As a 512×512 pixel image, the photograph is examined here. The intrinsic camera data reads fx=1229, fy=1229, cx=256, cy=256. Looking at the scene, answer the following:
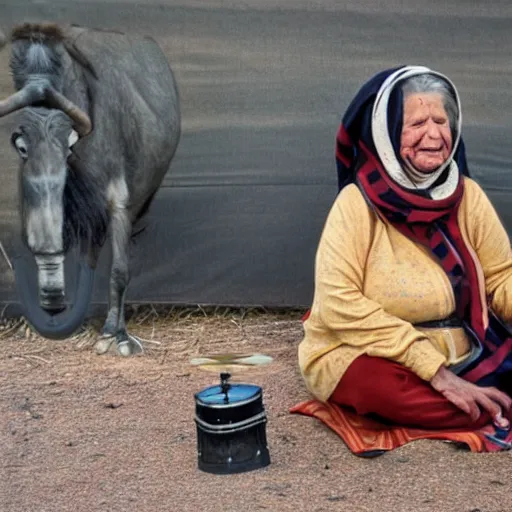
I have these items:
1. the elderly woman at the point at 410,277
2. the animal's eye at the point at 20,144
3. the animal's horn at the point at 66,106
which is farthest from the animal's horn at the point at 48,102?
the elderly woman at the point at 410,277

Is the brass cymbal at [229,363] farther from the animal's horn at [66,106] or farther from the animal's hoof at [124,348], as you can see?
the animal's horn at [66,106]

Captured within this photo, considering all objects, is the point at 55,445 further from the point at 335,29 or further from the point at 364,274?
the point at 335,29

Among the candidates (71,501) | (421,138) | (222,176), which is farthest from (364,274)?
(222,176)

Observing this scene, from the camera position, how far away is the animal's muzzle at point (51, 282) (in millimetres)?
5906

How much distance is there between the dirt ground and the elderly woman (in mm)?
230

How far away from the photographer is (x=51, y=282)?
596 centimetres

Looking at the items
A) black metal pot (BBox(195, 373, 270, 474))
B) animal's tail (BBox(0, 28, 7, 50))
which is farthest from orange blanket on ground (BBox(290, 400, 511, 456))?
animal's tail (BBox(0, 28, 7, 50))

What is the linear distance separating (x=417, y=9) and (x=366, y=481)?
2.87 m

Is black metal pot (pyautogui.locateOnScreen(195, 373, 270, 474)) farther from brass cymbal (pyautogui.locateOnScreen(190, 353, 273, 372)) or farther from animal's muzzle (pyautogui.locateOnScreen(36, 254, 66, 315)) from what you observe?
animal's muzzle (pyautogui.locateOnScreen(36, 254, 66, 315))

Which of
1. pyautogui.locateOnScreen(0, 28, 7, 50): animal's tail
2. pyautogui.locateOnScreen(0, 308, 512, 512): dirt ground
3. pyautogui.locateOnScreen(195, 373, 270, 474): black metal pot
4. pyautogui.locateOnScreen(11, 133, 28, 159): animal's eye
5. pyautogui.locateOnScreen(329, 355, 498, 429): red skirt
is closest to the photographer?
pyautogui.locateOnScreen(0, 308, 512, 512): dirt ground

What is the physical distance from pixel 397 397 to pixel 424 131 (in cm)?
94

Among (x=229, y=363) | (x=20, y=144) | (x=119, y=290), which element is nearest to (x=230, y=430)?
(x=229, y=363)

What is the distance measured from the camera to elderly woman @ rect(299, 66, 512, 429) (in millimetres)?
4285

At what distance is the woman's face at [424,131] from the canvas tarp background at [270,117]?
1.81 metres
